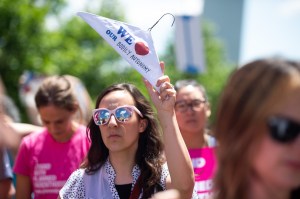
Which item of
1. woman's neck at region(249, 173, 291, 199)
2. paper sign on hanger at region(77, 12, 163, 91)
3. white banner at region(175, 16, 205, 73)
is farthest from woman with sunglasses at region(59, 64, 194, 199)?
white banner at region(175, 16, 205, 73)

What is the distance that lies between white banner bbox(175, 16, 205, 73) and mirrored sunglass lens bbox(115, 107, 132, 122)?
6.49 metres

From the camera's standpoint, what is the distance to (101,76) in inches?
1599

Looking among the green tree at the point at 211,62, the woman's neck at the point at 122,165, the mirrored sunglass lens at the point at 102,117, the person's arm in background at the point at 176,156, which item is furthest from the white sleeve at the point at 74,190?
the green tree at the point at 211,62

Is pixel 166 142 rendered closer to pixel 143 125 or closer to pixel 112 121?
pixel 112 121

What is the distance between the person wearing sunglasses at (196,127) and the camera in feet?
15.4

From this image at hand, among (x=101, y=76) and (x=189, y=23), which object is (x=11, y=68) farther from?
(x=101, y=76)

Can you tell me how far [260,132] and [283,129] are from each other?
0.33ft

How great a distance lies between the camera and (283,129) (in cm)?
205

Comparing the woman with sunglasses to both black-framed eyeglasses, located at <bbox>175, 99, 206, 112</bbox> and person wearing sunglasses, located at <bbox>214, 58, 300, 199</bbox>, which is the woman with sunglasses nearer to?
person wearing sunglasses, located at <bbox>214, 58, 300, 199</bbox>

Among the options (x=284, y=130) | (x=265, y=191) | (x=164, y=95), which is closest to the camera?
(x=284, y=130)

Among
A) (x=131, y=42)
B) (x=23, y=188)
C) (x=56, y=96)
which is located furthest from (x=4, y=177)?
(x=131, y=42)

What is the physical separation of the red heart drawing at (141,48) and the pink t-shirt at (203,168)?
1.46m

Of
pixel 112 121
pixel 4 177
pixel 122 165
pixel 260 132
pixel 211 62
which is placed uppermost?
pixel 260 132

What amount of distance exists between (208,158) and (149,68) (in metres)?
1.72
